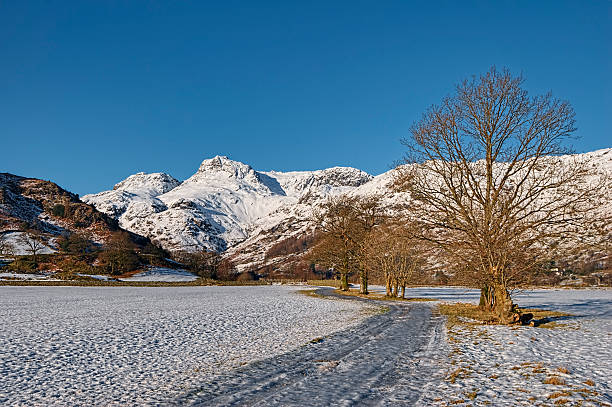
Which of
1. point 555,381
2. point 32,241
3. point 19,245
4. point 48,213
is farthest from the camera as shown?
point 48,213

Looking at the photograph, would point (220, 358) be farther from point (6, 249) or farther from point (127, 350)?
point (6, 249)

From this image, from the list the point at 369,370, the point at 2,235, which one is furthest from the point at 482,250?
the point at 2,235

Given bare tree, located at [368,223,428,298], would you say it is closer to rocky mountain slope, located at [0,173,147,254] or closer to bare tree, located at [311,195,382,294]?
bare tree, located at [311,195,382,294]

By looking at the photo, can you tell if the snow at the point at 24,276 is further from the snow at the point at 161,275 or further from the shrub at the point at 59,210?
the shrub at the point at 59,210

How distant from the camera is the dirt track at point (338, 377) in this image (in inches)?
375

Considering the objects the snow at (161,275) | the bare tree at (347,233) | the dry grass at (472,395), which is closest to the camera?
the dry grass at (472,395)

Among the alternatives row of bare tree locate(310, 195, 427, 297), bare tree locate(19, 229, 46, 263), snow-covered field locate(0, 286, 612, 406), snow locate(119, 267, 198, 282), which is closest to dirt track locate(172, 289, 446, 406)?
snow-covered field locate(0, 286, 612, 406)

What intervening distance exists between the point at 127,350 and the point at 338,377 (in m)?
8.77

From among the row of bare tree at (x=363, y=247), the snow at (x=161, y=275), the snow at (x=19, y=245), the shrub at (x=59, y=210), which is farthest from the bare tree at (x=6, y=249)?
the row of bare tree at (x=363, y=247)

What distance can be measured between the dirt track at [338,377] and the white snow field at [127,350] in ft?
3.40

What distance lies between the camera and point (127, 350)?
15609 millimetres

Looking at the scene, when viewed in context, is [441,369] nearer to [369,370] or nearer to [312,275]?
[369,370]

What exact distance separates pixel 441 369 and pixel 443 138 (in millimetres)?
16493

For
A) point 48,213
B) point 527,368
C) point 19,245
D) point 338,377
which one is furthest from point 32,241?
point 527,368
